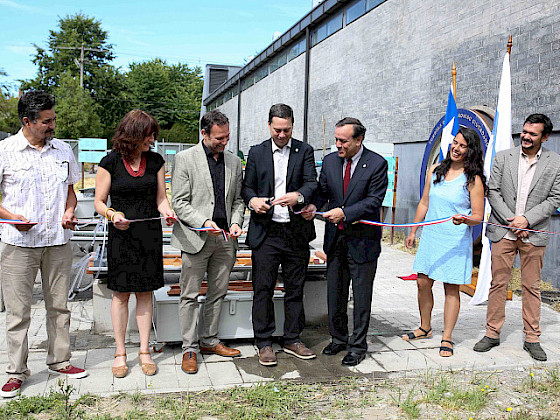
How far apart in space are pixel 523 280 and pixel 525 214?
591mm

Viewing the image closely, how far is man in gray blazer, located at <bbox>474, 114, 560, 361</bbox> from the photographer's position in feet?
14.9

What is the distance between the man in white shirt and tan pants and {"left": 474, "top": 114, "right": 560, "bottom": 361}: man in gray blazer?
11.5ft

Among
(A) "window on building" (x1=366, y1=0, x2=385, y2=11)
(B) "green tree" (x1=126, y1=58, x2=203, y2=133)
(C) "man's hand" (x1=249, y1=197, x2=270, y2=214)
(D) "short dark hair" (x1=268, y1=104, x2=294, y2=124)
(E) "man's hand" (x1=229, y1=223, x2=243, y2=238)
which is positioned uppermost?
(B) "green tree" (x1=126, y1=58, x2=203, y2=133)

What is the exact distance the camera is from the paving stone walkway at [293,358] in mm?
3885

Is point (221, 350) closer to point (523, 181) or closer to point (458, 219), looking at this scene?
point (458, 219)

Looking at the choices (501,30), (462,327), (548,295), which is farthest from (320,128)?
(462,327)

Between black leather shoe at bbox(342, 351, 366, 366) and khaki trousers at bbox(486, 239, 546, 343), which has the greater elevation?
khaki trousers at bbox(486, 239, 546, 343)

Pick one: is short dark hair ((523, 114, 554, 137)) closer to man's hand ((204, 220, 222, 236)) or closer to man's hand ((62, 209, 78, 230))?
man's hand ((204, 220, 222, 236))

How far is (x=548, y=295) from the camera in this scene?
6.91 meters

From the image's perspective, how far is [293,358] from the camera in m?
4.44

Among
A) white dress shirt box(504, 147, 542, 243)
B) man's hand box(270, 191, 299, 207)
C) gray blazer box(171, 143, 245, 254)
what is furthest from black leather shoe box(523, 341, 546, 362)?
gray blazer box(171, 143, 245, 254)

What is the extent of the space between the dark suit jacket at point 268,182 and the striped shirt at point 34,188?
1.37 m

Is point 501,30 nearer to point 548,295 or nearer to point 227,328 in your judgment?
point 548,295

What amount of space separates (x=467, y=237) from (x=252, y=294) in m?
1.92
